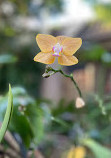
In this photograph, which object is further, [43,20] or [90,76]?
[43,20]

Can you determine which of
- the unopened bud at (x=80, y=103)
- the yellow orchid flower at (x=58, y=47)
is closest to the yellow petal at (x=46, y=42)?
the yellow orchid flower at (x=58, y=47)

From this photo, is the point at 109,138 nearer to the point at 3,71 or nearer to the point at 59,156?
the point at 59,156

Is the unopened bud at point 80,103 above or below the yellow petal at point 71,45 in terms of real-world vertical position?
below

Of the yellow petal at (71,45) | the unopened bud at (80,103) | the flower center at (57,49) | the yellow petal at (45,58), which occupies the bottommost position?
the unopened bud at (80,103)

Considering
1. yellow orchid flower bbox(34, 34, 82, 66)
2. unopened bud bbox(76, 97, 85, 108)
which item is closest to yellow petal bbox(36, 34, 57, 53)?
yellow orchid flower bbox(34, 34, 82, 66)

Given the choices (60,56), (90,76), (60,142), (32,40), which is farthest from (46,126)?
(32,40)

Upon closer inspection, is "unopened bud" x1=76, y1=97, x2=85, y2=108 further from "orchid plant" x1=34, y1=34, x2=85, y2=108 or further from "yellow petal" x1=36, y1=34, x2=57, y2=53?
"yellow petal" x1=36, y1=34, x2=57, y2=53

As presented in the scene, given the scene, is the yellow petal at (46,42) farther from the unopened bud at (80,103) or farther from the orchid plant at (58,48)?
the unopened bud at (80,103)
